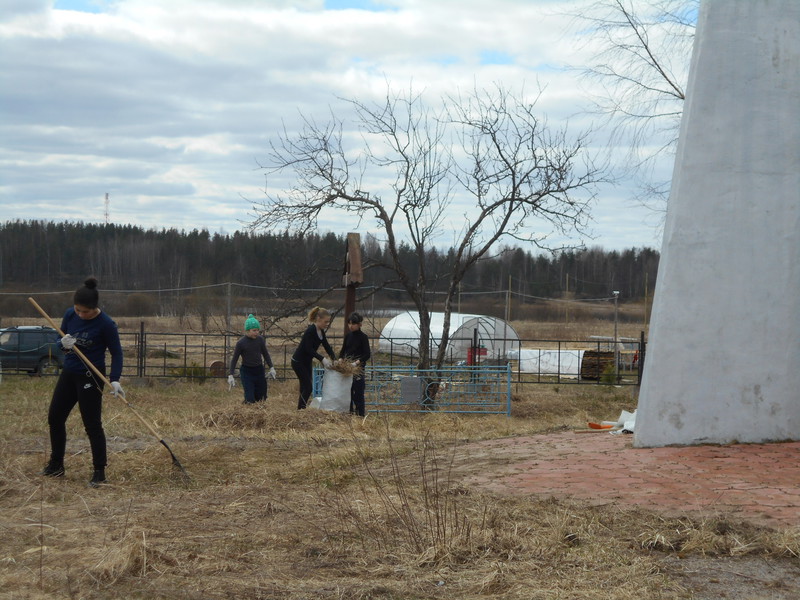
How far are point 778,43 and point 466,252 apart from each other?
9.00 m

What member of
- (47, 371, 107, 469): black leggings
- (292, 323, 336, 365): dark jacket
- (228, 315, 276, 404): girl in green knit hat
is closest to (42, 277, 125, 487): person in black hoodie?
(47, 371, 107, 469): black leggings

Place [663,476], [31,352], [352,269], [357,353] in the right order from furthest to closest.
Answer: [31,352], [352,269], [357,353], [663,476]

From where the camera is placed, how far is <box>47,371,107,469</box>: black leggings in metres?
7.11

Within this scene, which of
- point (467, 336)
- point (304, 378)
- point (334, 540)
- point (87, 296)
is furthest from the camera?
point (467, 336)

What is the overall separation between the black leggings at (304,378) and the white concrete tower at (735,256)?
5192mm

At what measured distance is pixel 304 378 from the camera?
11.7m

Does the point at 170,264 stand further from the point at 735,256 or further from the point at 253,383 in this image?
the point at 735,256

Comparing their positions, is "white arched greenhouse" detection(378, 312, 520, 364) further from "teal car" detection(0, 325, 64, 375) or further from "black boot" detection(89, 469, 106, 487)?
"black boot" detection(89, 469, 106, 487)

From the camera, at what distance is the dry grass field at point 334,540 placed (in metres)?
4.21

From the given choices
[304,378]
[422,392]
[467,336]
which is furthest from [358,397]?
[467,336]

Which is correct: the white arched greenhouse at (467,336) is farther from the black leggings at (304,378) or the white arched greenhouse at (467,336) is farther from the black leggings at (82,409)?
the black leggings at (82,409)

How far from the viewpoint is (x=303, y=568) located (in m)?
4.54

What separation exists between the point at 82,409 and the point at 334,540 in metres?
3.11

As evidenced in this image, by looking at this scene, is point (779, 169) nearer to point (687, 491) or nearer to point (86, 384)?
point (687, 491)
